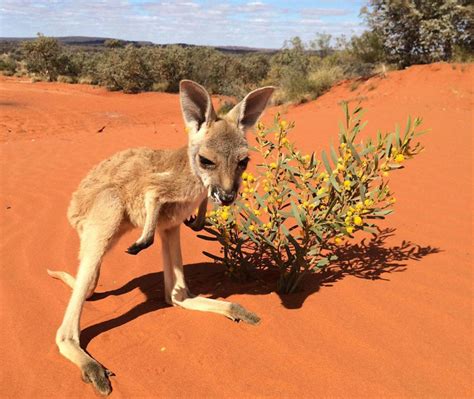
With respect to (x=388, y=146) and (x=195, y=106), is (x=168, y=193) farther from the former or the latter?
(x=388, y=146)

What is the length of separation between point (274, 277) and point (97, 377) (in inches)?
68.4

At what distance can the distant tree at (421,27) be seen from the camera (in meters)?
14.9

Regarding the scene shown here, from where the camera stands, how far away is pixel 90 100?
22.3 meters

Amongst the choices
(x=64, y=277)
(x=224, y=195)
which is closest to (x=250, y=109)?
(x=224, y=195)

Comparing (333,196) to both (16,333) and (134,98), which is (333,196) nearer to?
(16,333)

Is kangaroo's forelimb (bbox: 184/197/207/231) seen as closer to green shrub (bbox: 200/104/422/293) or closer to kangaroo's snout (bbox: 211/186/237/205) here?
green shrub (bbox: 200/104/422/293)

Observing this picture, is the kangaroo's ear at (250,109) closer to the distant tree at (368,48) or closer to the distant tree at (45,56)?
the distant tree at (368,48)

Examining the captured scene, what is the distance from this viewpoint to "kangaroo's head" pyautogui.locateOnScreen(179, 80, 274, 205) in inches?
110

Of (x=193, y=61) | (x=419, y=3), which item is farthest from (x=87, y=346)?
(x=193, y=61)

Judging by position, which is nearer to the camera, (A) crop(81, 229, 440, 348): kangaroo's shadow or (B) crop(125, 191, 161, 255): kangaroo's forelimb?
(B) crop(125, 191, 161, 255): kangaroo's forelimb

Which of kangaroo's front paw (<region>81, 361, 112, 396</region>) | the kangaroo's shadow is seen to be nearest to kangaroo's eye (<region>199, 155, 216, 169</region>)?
the kangaroo's shadow

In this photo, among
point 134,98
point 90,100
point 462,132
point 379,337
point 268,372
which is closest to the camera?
point 268,372

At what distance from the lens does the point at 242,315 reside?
307cm

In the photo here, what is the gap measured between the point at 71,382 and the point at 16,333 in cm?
79
